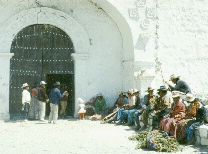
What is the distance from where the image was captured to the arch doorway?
14328mm

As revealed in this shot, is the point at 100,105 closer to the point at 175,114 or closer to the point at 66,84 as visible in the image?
the point at 66,84

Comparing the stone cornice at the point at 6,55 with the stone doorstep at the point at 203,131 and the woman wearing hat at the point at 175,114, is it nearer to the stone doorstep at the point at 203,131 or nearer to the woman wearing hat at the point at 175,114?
the woman wearing hat at the point at 175,114

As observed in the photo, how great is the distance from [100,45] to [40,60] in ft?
7.28

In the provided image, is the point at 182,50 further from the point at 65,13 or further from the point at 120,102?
the point at 65,13

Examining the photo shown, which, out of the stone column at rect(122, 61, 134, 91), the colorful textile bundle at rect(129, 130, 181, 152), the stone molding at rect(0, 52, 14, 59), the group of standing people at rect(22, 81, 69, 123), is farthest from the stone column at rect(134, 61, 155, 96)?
the colorful textile bundle at rect(129, 130, 181, 152)

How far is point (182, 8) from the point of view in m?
14.1

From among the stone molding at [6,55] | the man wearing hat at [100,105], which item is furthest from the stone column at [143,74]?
the stone molding at [6,55]

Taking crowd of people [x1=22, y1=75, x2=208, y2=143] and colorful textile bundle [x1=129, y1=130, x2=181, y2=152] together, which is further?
crowd of people [x1=22, y1=75, x2=208, y2=143]

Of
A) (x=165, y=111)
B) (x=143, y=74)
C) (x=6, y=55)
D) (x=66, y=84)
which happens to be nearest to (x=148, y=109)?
(x=165, y=111)

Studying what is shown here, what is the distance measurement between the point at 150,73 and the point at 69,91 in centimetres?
309

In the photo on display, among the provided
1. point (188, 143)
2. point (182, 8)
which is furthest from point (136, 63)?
point (188, 143)

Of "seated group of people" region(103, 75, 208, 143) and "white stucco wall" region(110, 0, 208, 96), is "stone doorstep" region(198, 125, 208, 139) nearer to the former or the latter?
"seated group of people" region(103, 75, 208, 143)

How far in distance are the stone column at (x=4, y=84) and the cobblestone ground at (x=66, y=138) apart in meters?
0.69

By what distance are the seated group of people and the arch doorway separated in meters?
2.36
